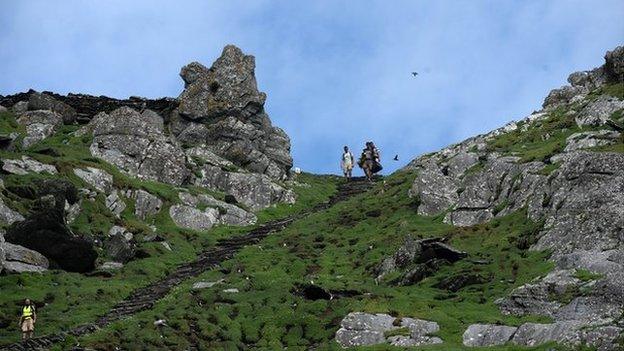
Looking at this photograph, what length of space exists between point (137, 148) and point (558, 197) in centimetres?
5288

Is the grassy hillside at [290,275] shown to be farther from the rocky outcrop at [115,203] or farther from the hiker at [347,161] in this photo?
the hiker at [347,161]

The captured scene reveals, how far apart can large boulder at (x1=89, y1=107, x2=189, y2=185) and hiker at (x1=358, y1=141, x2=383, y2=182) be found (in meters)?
23.1

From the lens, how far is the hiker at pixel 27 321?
5025 cm

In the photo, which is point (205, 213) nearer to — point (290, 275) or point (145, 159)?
point (145, 159)

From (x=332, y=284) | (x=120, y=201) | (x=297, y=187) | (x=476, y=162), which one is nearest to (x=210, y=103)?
(x=297, y=187)

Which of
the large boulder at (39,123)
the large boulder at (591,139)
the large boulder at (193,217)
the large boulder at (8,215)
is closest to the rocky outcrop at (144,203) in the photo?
the large boulder at (193,217)

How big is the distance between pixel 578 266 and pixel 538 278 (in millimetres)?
2622

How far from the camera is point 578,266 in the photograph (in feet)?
177

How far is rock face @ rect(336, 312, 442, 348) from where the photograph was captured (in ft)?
160

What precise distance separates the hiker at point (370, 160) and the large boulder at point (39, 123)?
3951 centimetres

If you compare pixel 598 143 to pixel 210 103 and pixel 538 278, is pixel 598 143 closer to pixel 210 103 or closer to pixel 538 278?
pixel 538 278

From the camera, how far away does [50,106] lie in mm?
112188

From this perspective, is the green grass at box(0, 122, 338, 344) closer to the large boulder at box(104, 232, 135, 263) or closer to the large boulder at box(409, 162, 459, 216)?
the large boulder at box(104, 232, 135, 263)

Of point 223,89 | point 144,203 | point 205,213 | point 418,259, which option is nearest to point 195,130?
point 223,89
